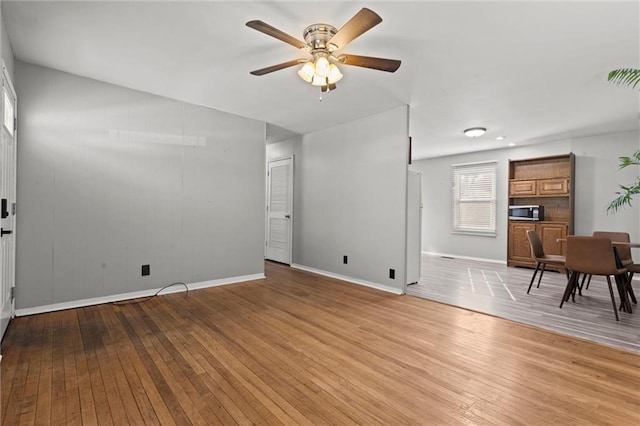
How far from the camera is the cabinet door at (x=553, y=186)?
18.5 feet

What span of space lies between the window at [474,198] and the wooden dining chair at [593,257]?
11.6 feet

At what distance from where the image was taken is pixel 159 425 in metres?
1.54

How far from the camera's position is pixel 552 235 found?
5.75m

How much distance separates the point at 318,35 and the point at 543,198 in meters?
6.05

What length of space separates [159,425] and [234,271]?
3.06 metres

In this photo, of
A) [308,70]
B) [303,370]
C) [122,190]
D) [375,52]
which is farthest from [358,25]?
[122,190]

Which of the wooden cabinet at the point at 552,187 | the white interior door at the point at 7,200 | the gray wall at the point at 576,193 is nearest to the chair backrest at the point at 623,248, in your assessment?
the gray wall at the point at 576,193

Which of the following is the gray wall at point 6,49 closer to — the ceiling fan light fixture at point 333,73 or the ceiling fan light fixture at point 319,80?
the ceiling fan light fixture at point 319,80

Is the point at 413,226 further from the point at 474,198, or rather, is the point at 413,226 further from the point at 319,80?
the point at 474,198

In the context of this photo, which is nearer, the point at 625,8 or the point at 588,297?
the point at 625,8

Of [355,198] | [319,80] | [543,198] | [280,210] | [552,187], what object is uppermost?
[319,80]

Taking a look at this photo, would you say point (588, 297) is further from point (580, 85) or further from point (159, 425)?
point (159, 425)

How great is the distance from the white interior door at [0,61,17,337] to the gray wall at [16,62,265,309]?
0.49 feet

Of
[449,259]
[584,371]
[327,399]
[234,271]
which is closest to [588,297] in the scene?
[584,371]
